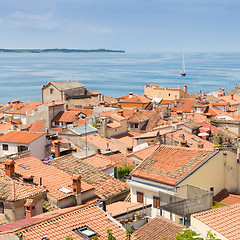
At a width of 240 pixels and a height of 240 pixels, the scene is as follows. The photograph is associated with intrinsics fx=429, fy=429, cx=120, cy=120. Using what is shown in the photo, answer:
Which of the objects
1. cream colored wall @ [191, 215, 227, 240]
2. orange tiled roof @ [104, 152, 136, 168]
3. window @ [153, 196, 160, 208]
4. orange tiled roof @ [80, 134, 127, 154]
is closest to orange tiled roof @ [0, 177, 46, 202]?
window @ [153, 196, 160, 208]

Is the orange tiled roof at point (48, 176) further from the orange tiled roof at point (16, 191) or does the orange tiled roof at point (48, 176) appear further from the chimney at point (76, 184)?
the orange tiled roof at point (16, 191)

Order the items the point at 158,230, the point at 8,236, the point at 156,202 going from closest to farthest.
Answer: the point at 8,236
the point at 158,230
the point at 156,202

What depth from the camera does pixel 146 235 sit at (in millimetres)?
11102

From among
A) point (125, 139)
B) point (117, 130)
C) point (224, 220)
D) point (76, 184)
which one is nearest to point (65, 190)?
point (76, 184)

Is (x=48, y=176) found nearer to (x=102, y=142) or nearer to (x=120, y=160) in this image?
(x=120, y=160)

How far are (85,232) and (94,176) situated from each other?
23.8 feet

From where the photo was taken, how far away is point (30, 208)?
11711 mm

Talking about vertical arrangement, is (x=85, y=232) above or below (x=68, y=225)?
below

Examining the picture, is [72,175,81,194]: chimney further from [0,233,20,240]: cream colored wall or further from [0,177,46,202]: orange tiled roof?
[0,233,20,240]: cream colored wall

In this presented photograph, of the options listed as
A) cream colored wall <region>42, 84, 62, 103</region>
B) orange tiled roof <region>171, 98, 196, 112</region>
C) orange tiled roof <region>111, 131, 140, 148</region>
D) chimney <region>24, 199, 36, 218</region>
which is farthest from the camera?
cream colored wall <region>42, 84, 62, 103</region>

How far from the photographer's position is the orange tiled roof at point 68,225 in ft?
31.0

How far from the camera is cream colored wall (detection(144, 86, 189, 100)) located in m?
61.1

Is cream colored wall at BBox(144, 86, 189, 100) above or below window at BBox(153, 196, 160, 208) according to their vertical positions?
below

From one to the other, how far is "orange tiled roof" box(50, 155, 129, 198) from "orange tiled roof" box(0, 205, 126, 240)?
418 cm
